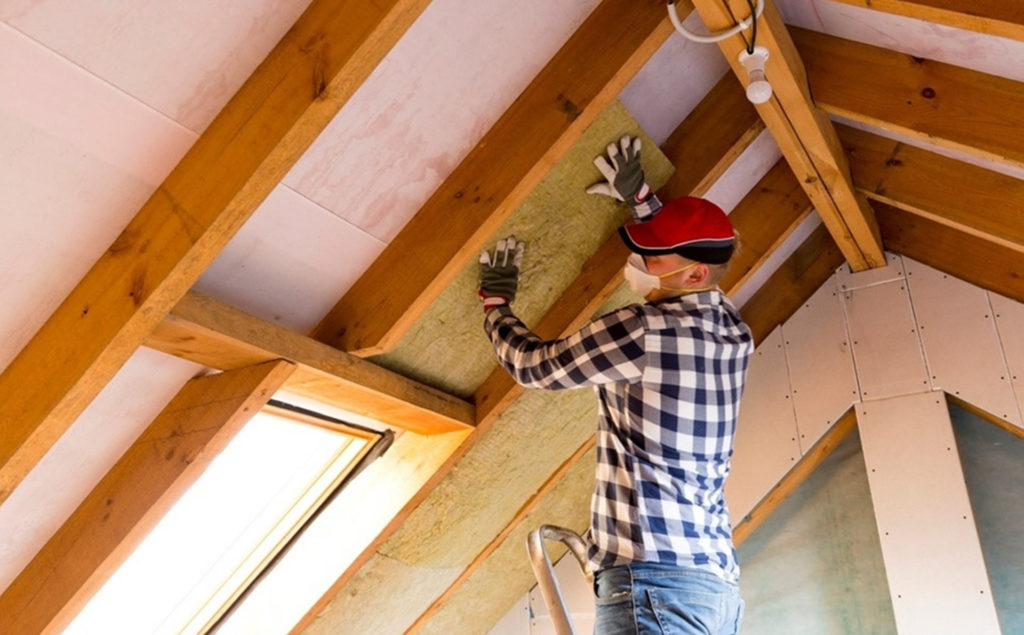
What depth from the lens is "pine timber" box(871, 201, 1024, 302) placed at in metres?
3.25

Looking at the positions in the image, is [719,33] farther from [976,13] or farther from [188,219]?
[188,219]

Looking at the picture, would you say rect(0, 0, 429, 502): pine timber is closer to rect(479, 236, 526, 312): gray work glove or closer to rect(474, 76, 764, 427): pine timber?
rect(479, 236, 526, 312): gray work glove

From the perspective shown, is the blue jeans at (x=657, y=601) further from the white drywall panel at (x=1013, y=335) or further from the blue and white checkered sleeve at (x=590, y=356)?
the white drywall panel at (x=1013, y=335)

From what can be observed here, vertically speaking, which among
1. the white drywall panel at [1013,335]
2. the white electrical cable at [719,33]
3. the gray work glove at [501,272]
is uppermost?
the white drywall panel at [1013,335]

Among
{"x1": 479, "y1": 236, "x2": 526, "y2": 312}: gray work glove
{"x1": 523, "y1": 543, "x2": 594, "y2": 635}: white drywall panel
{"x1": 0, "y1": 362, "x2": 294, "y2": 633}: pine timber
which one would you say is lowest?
{"x1": 0, "y1": 362, "x2": 294, "y2": 633}: pine timber

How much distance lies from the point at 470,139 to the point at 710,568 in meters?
1.07

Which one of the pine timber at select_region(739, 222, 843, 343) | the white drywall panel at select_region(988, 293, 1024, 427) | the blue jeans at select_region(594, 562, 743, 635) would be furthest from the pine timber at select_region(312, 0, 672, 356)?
the white drywall panel at select_region(988, 293, 1024, 427)

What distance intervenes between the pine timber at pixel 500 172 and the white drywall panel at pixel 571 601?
1819 millimetres

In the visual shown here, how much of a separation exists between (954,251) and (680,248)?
1.96m

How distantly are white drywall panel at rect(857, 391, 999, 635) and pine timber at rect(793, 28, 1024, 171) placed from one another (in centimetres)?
152

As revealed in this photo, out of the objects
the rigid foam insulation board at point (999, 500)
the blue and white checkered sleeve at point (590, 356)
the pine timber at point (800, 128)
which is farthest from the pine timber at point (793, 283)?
the blue and white checkered sleeve at point (590, 356)

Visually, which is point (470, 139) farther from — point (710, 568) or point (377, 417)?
point (710, 568)

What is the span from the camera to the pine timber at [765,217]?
310 cm

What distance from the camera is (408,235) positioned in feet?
6.90
